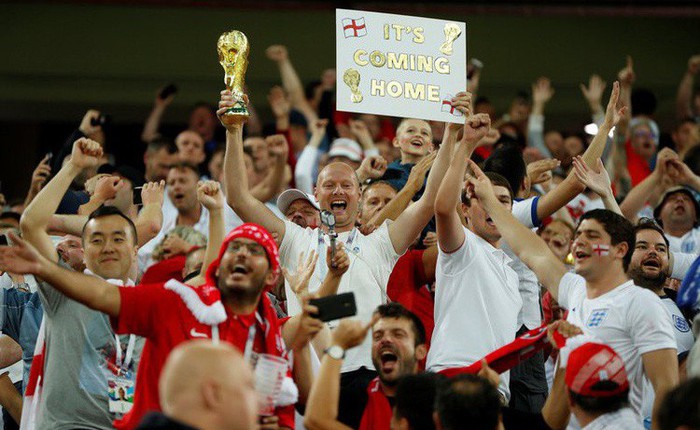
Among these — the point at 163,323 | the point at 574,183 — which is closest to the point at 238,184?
the point at 163,323

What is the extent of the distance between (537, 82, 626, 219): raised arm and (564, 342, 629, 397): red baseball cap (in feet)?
6.76

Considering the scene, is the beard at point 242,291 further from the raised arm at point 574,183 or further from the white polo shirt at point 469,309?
the raised arm at point 574,183

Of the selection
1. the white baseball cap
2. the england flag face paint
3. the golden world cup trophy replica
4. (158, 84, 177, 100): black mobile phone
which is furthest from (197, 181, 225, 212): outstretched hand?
(158, 84, 177, 100): black mobile phone

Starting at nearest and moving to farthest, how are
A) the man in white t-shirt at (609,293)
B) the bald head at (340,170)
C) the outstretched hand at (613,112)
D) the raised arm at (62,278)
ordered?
the raised arm at (62,278)
the man in white t-shirt at (609,293)
the bald head at (340,170)
the outstretched hand at (613,112)

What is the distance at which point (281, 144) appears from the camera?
32.3 ft

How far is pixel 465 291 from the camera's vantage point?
676 cm

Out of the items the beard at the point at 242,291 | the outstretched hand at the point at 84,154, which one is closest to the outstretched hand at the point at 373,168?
the outstretched hand at the point at 84,154

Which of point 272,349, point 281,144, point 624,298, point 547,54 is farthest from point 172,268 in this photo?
point 547,54

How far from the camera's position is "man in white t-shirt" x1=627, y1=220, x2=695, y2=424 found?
7.28m

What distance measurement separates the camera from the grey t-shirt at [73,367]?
6289mm

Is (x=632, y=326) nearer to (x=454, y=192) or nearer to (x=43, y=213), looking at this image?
(x=454, y=192)

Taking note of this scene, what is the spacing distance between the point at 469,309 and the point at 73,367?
2020mm

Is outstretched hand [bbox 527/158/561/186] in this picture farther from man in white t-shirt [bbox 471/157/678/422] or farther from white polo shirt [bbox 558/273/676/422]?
white polo shirt [bbox 558/273/676/422]

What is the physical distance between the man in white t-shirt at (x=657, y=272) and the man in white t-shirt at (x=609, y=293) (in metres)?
0.85
